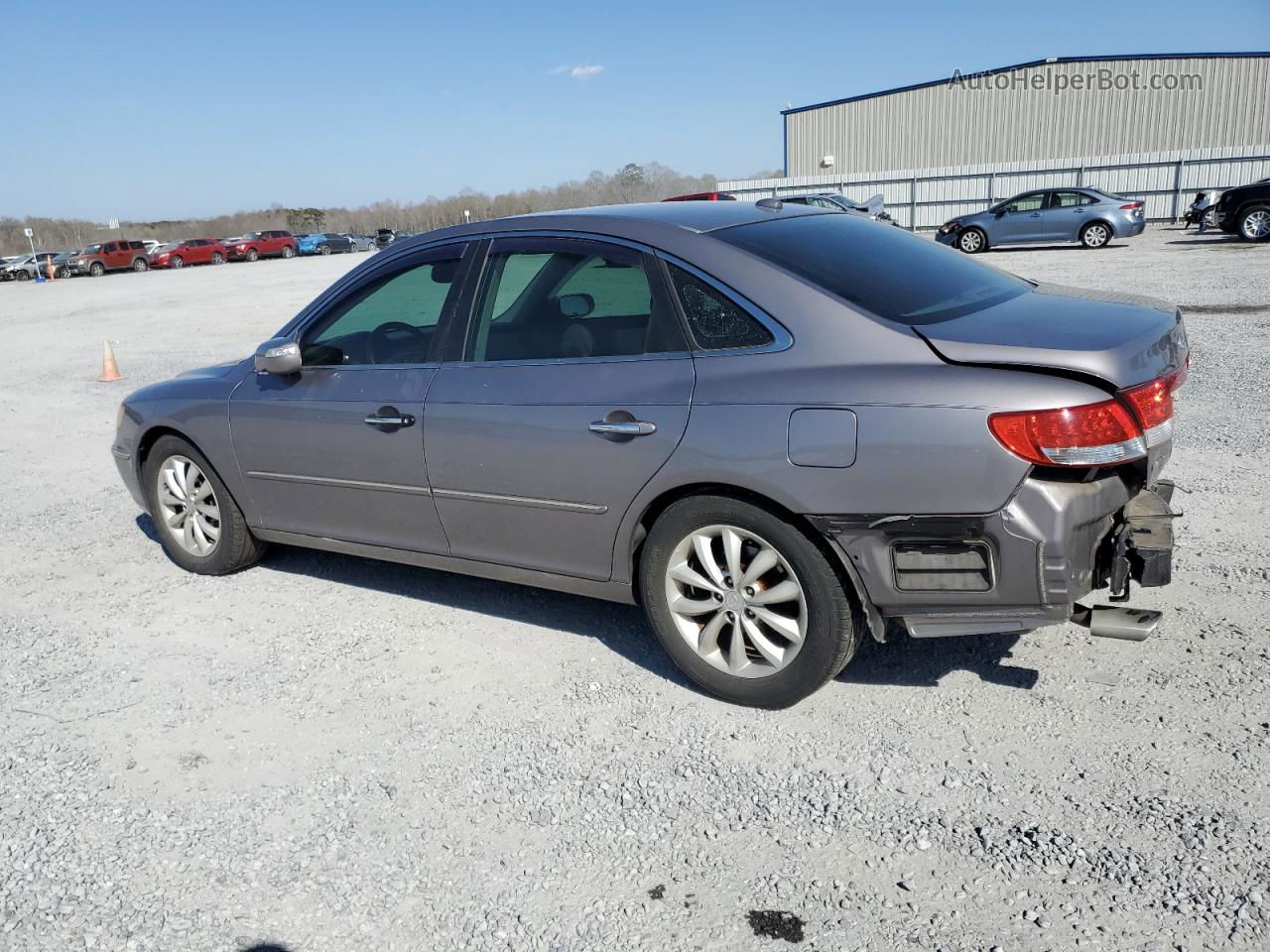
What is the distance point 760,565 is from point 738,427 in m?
0.47

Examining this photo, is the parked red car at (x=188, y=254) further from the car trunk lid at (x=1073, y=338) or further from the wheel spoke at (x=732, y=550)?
the car trunk lid at (x=1073, y=338)

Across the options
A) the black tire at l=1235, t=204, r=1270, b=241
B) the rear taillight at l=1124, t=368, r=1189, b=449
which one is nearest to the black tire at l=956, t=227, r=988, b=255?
the black tire at l=1235, t=204, r=1270, b=241

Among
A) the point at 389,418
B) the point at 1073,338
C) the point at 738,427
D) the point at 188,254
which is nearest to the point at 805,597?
the point at 738,427

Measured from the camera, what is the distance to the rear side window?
3.47 meters

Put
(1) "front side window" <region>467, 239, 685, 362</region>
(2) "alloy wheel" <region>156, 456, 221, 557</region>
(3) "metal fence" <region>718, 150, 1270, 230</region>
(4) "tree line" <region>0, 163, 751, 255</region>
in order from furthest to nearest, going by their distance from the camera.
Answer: (4) "tree line" <region>0, 163, 751, 255</region> → (3) "metal fence" <region>718, 150, 1270, 230</region> → (2) "alloy wheel" <region>156, 456, 221, 557</region> → (1) "front side window" <region>467, 239, 685, 362</region>

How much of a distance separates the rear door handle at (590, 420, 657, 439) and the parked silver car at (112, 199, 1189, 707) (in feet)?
0.04

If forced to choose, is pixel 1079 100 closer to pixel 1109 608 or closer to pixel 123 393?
pixel 123 393

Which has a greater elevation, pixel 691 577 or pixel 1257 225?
pixel 1257 225

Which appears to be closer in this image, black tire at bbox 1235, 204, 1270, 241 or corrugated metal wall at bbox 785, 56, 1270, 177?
black tire at bbox 1235, 204, 1270, 241

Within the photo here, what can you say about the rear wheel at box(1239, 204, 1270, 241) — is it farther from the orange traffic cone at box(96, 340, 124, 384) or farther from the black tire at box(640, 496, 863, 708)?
the black tire at box(640, 496, 863, 708)

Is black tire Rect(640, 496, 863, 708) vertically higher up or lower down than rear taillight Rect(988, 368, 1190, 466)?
lower down

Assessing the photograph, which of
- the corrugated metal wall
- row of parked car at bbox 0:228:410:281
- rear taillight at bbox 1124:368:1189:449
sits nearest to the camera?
rear taillight at bbox 1124:368:1189:449

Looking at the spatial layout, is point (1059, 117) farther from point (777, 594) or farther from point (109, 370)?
point (777, 594)

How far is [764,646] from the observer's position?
3.52m
